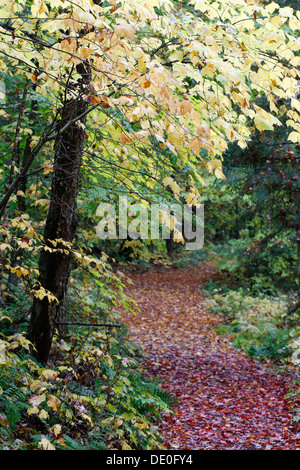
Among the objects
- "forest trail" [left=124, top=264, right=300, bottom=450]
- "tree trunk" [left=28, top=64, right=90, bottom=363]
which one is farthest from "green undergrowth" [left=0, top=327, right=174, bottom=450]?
"forest trail" [left=124, top=264, right=300, bottom=450]

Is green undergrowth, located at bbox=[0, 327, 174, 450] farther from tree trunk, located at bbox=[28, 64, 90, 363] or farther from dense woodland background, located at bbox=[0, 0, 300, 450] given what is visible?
tree trunk, located at bbox=[28, 64, 90, 363]

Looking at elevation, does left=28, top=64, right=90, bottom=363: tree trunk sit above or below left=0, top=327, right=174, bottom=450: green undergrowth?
above

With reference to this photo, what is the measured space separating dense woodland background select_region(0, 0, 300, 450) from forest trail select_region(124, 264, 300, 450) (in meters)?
0.36

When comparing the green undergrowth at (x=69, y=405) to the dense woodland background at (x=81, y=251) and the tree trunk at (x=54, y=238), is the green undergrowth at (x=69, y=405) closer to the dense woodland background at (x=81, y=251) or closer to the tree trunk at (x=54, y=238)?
the dense woodland background at (x=81, y=251)

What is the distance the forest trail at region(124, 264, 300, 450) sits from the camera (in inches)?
209

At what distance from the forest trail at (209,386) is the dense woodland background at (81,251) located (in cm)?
36

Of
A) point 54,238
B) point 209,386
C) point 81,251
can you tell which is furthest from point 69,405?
point 209,386

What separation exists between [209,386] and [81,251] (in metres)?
4.25

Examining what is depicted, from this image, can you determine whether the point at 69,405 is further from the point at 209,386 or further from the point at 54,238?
the point at 209,386

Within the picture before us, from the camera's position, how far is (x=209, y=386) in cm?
724

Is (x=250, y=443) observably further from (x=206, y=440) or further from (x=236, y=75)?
(x=236, y=75)

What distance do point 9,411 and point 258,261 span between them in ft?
39.8

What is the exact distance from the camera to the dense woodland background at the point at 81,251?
12.7 feet

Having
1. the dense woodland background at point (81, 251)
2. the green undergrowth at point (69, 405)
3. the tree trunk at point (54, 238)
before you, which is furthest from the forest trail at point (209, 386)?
the tree trunk at point (54, 238)
